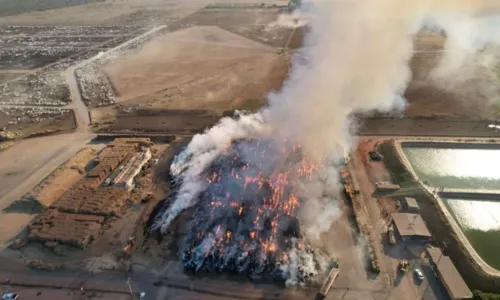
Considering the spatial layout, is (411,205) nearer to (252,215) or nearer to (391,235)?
(391,235)

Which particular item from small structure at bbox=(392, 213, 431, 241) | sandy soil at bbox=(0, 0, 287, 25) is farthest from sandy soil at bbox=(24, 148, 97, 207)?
sandy soil at bbox=(0, 0, 287, 25)

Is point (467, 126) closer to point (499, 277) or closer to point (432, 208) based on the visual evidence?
point (432, 208)

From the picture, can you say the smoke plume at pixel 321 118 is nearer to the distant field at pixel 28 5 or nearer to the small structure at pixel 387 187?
the small structure at pixel 387 187

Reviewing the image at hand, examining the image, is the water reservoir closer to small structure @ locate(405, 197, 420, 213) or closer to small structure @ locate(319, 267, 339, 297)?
small structure @ locate(405, 197, 420, 213)

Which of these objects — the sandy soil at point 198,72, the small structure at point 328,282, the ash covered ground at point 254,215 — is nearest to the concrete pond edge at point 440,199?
the ash covered ground at point 254,215

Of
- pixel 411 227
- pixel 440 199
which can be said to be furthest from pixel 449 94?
pixel 411 227

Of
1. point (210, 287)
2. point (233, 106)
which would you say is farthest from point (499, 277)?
point (233, 106)
